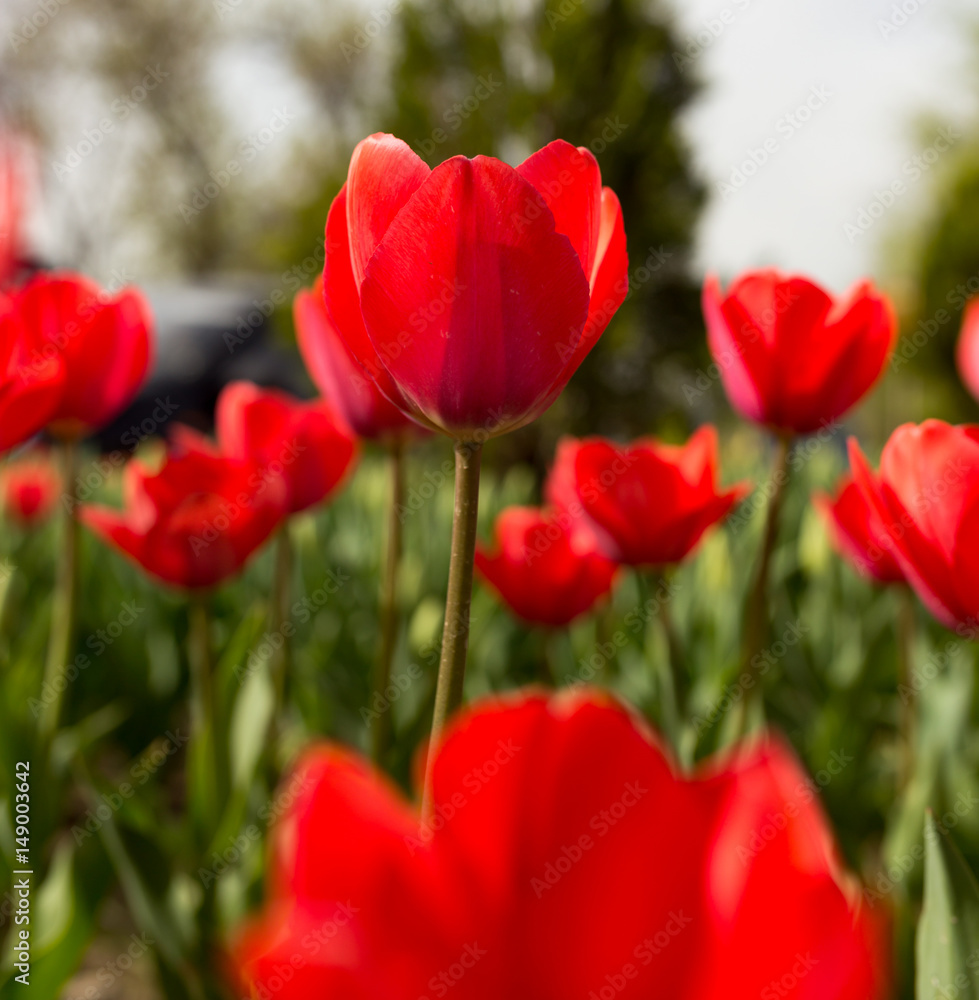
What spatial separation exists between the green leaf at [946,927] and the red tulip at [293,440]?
64cm

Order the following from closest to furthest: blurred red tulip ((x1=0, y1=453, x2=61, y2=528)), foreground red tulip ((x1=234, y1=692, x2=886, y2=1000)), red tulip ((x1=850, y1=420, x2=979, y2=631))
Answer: foreground red tulip ((x1=234, y1=692, x2=886, y2=1000)) < red tulip ((x1=850, y1=420, x2=979, y2=631)) < blurred red tulip ((x1=0, y1=453, x2=61, y2=528))

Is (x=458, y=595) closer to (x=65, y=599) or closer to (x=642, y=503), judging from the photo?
(x=642, y=503)

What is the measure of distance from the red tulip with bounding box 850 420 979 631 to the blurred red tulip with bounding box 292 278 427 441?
0.39 metres

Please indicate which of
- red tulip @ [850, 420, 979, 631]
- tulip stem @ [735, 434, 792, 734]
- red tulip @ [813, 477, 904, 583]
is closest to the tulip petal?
red tulip @ [850, 420, 979, 631]

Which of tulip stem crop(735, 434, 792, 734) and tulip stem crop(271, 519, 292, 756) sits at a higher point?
tulip stem crop(735, 434, 792, 734)

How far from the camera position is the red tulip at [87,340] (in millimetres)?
764

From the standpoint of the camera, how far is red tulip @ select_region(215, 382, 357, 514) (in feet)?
3.03

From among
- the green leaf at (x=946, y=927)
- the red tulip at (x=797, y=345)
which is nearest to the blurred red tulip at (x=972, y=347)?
the red tulip at (x=797, y=345)

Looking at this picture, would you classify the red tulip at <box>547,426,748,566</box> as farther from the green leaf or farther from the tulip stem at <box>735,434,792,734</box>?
the green leaf

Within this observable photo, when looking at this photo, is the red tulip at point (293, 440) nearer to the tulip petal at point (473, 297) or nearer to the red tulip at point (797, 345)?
the red tulip at point (797, 345)

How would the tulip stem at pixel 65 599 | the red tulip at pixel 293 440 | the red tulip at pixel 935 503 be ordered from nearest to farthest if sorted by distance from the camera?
1. the red tulip at pixel 935 503
2. the tulip stem at pixel 65 599
3. the red tulip at pixel 293 440

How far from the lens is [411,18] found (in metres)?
6.57

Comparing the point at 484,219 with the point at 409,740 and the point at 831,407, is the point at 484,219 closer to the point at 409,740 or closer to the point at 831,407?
the point at 831,407

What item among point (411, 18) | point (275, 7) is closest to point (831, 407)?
point (411, 18)
